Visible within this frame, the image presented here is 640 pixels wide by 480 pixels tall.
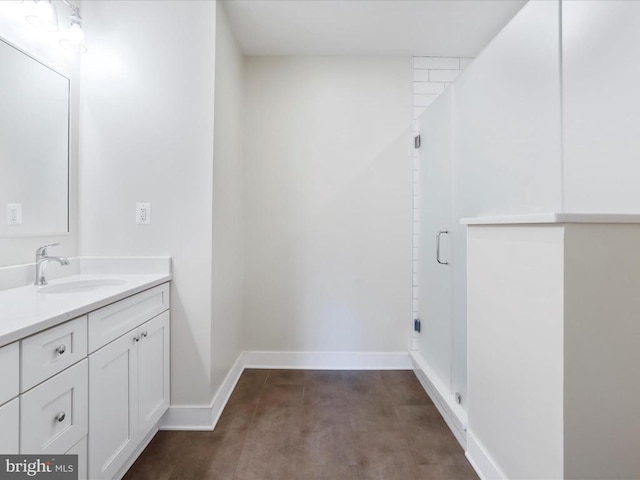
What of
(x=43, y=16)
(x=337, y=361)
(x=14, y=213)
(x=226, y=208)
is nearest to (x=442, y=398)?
(x=337, y=361)

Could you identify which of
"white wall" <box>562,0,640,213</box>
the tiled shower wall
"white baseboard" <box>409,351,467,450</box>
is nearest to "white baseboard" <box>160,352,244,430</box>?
"white baseboard" <box>409,351,467,450</box>

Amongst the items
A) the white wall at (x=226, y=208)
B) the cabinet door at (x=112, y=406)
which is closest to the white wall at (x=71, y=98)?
the cabinet door at (x=112, y=406)

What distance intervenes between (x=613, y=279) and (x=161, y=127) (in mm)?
2132

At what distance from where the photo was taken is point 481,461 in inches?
56.2

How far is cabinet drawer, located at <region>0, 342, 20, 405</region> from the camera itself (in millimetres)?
812

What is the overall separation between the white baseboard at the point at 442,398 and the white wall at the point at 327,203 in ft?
0.81

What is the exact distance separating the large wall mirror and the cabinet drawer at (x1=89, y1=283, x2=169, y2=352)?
63 centimetres

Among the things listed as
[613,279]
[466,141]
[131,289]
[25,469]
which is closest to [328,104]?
[466,141]

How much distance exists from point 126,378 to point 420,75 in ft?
9.52

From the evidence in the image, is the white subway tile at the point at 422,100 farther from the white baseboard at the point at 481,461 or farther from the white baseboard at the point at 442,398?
the white baseboard at the point at 481,461

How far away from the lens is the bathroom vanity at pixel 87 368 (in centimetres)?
88

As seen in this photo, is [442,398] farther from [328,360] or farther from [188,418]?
[188,418]

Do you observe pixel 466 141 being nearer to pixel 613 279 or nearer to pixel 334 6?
pixel 613 279

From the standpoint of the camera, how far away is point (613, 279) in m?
0.93
